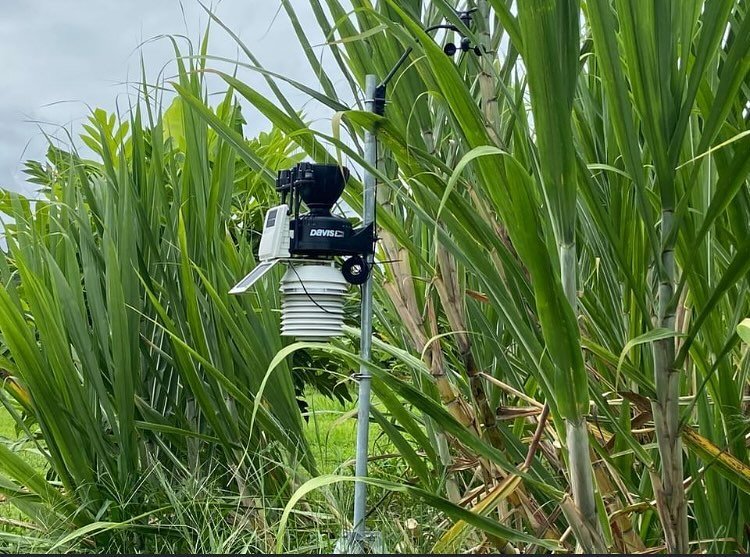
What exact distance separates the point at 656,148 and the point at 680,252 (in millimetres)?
105

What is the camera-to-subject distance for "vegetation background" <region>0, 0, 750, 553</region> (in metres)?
0.59

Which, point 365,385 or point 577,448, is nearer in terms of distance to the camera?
point 577,448

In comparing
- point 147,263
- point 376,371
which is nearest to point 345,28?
point 376,371

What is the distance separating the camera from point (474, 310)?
0.99 meters

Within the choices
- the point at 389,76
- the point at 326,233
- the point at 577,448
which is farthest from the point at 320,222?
the point at 577,448

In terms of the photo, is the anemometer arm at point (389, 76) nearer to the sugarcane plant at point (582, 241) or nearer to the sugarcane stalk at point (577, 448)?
the sugarcane plant at point (582, 241)

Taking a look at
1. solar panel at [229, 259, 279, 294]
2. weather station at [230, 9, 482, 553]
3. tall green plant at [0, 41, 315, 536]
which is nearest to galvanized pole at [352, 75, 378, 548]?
weather station at [230, 9, 482, 553]

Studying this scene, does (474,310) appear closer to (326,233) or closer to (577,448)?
(326,233)

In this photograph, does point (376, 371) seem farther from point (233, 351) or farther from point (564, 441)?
point (233, 351)

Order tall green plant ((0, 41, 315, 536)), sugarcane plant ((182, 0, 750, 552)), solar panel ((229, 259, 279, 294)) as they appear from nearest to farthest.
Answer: sugarcane plant ((182, 0, 750, 552))
solar panel ((229, 259, 279, 294))
tall green plant ((0, 41, 315, 536))

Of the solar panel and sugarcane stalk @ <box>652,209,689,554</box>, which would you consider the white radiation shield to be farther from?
sugarcane stalk @ <box>652,209,689,554</box>

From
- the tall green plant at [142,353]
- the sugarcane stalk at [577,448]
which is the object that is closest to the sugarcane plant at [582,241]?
the sugarcane stalk at [577,448]

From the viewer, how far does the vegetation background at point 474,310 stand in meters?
0.59

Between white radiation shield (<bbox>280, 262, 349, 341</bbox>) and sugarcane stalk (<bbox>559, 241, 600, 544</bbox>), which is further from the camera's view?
white radiation shield (<bbox>280, 262, 349, 341</bbox>)
